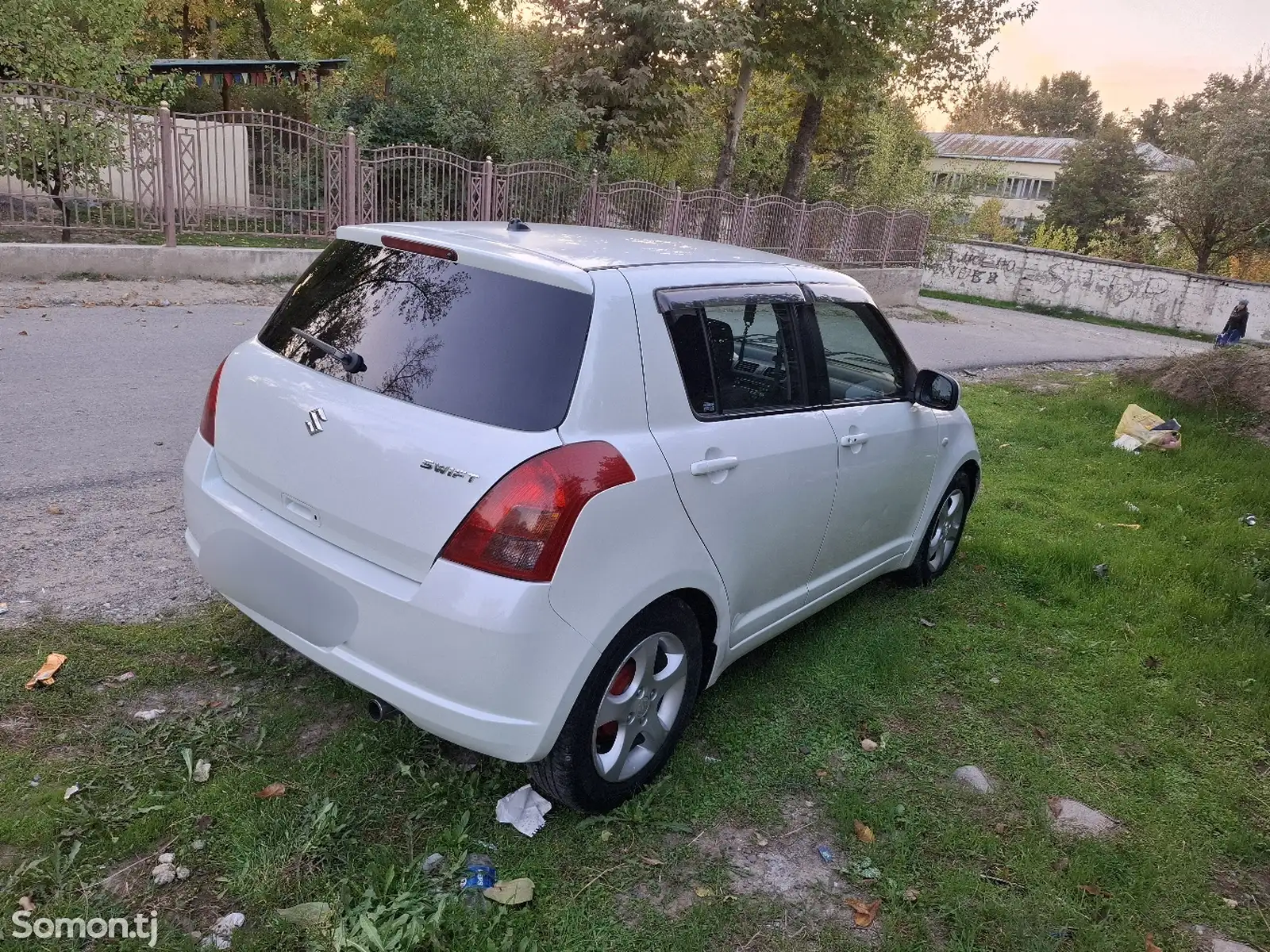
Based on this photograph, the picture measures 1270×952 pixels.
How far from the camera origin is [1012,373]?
1341 cm

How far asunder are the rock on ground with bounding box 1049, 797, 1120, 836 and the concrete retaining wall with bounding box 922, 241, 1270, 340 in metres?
26.5

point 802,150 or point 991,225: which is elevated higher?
point 802,150

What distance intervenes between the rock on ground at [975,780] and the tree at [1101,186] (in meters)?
50.3

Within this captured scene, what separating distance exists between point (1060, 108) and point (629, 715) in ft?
324

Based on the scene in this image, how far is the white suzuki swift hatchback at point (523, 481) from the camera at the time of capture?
2375 mm

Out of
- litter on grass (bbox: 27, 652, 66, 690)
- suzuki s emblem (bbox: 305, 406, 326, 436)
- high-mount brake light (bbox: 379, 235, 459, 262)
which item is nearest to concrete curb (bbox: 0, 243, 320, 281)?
litter on grass (bbox: 27, 652, 66, 690)

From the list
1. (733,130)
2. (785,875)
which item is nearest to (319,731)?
(785,875)

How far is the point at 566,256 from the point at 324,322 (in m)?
0.84

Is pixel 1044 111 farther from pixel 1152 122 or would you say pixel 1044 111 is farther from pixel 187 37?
pixel 187 37

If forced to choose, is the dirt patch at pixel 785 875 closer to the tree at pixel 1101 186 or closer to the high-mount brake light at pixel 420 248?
the high-mount brake light at pixel 420 248

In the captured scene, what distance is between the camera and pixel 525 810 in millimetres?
2785

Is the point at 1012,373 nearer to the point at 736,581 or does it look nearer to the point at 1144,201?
the point at 736,581

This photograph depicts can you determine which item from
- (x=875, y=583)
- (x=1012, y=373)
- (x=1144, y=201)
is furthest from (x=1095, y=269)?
(x=875, y=583)

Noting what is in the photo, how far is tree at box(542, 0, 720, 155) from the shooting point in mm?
19516
